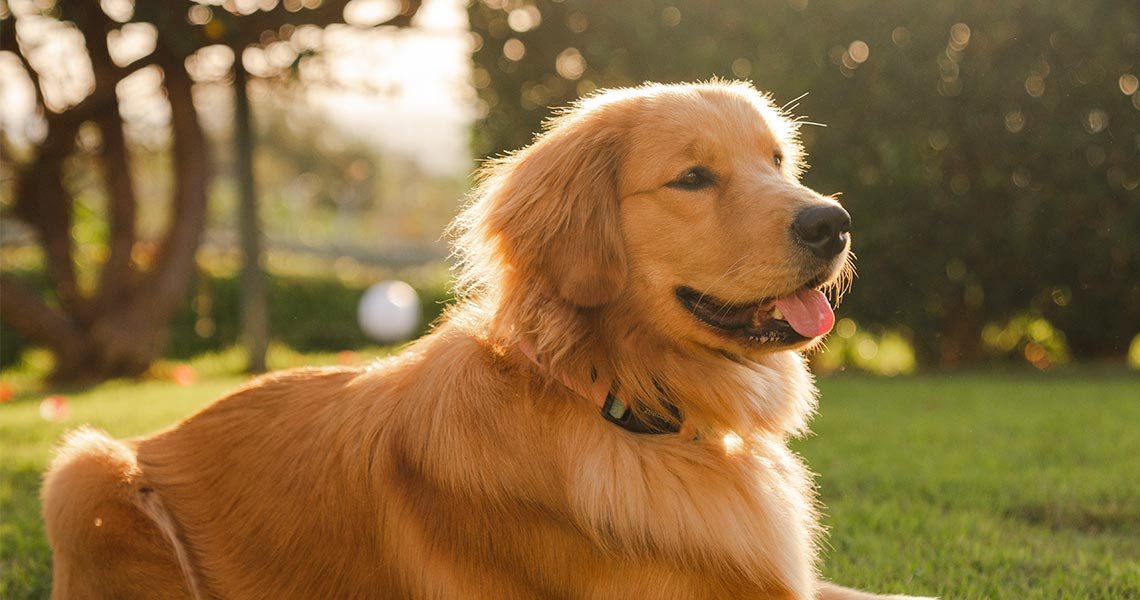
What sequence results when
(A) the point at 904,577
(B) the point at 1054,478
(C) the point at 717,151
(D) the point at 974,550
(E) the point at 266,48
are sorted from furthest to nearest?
(E) the point at 266,48 → (B) the point at 1054,478 → (D) the point at 974,550 → (A) the point at 904,577 → (C) the point at 717,151

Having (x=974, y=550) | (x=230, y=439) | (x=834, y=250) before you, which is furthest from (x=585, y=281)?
(x=974, y=550)

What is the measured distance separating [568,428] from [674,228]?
708 mm

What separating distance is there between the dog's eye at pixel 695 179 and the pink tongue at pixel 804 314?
0.44 m

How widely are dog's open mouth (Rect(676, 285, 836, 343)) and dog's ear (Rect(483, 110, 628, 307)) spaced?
0.83 feet

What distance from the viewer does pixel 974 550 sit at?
4.10 meters

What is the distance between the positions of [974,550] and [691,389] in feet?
5.98

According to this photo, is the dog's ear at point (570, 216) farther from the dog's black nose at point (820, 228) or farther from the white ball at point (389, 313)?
the white ball at point (389, 313)

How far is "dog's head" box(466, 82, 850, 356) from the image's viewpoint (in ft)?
9.78

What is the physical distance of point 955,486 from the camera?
17.6ft

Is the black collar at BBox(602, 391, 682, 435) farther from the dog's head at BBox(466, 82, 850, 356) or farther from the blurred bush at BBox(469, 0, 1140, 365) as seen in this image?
the blurred bush at BBox(469, 0, 1140, 365)

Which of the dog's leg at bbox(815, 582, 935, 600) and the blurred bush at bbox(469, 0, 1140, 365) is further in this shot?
the blurred bush at bbox(469, 0, 1140, 365)

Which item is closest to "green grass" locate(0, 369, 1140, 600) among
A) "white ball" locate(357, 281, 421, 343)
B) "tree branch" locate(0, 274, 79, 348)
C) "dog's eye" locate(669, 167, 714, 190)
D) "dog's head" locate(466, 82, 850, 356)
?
"dog's head" locate(466, 82, 850, 356)

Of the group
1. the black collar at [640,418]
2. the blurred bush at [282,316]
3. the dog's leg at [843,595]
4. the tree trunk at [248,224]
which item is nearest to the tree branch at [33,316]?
the tree trunk at [248,224]

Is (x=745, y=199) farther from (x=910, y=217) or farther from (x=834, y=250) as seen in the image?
(x=910, y=217)
